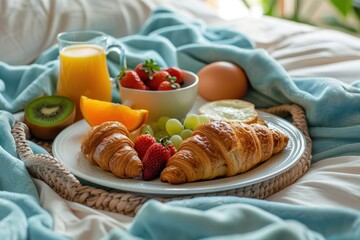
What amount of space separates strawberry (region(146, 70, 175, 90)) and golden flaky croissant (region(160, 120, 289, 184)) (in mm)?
265

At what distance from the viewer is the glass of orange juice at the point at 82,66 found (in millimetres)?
1320

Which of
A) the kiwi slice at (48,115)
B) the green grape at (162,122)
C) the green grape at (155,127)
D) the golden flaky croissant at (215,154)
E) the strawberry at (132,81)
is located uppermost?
the golden flaky croissant at (215,154)

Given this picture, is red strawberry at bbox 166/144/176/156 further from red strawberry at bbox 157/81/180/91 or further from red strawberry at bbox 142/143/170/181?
red strawberry at bbox 157/81/180/91

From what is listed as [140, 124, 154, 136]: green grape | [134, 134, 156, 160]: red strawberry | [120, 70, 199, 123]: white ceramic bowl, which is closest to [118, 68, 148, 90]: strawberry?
[120, 70, 199, 123]: white ceramic bowl

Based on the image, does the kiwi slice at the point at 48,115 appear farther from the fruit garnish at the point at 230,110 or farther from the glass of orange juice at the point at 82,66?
the fruit garnish at the point at 230,110

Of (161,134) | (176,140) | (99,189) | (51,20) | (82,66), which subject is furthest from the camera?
(51,20)

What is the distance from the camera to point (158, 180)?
1013mm

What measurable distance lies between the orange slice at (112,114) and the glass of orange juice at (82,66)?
0.35ft

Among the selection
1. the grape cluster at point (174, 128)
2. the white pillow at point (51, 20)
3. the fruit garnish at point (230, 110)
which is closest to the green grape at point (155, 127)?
the grape cluster at point (174, 128)

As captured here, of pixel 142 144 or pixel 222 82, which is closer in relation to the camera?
pixel 142 144

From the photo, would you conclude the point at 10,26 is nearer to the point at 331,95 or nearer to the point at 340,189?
the point at 331,95

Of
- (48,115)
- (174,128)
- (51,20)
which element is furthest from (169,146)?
(51,20)

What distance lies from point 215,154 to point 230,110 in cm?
29

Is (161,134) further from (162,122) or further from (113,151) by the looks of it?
(113,151)
